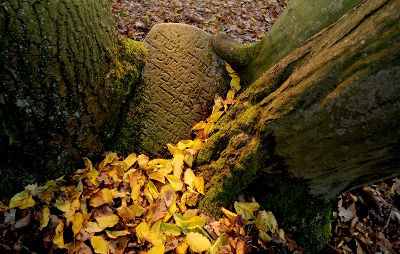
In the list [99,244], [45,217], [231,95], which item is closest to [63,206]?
[45,217]

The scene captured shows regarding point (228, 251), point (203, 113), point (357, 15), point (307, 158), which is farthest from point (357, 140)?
point (203, 113)

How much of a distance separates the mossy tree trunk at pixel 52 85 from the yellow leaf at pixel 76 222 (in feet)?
1.17

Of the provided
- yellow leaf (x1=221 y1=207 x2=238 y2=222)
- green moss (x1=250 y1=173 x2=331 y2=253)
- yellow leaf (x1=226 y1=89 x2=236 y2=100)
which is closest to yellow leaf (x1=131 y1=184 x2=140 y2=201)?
yellow leaf (x1=221 y1=207 x2=238 y2=222)

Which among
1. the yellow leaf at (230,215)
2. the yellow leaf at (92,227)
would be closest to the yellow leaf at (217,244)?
the yellow leaf at (230,215)

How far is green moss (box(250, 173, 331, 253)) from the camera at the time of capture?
1823 millimetres

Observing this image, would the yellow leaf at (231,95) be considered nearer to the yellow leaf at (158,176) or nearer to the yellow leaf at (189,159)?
the yellow leaf at (189,159)

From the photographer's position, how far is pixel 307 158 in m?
1.57

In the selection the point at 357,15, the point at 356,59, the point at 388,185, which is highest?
the point at 357,15

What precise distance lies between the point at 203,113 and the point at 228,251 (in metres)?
1.16

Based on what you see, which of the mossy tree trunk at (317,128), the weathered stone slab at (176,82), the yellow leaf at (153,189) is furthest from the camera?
the weathered stone slab at (176,82)

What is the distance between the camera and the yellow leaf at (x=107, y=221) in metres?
1.74

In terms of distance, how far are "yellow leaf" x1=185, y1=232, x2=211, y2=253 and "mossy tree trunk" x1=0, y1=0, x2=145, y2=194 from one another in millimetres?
950

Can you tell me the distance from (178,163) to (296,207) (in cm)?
91

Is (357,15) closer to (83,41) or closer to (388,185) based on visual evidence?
(83,41)
